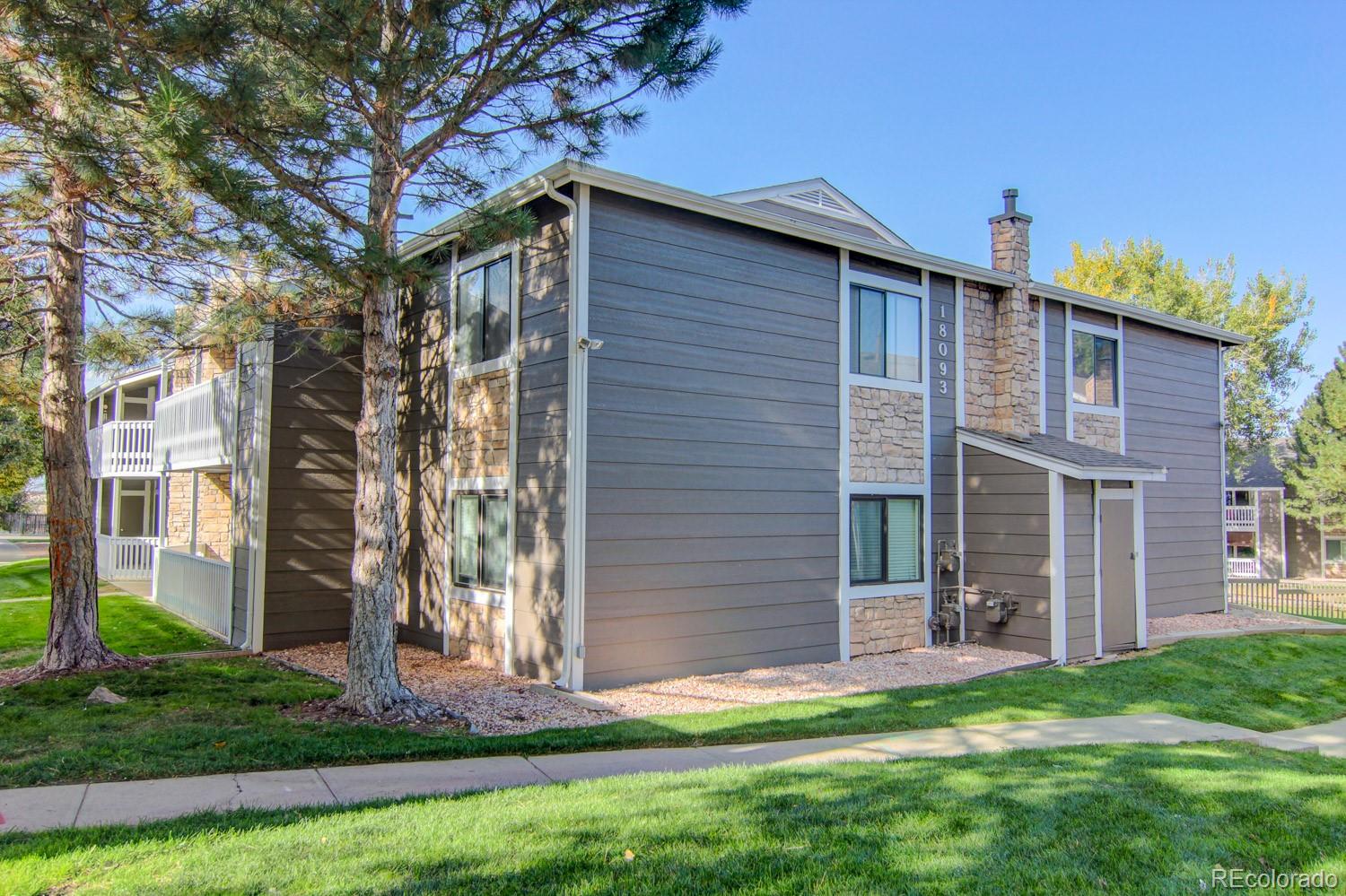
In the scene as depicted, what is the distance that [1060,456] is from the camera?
34.6ft

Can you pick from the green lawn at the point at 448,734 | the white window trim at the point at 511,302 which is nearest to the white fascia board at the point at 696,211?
the white window trim at the point at 511,302

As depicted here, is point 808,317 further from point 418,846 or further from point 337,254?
point 418,846

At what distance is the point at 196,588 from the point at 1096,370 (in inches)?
576

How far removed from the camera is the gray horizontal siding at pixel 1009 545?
10.5 m

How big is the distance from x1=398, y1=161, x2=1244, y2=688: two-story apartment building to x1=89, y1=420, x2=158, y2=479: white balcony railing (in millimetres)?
9362

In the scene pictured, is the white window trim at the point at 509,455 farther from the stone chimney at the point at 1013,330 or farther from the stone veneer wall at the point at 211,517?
the stone chimney at the point at 1013,330

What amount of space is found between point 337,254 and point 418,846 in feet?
15.2

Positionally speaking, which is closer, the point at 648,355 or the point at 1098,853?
the point at 1098,853

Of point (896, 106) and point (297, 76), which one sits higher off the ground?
point (896, 106)

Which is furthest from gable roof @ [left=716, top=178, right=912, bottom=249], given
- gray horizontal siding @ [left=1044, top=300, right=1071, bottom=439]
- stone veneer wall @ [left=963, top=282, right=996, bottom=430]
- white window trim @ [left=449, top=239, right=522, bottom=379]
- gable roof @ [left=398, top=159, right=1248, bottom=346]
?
white window trim @ [left=449, top=239, right=522, bottom=379]

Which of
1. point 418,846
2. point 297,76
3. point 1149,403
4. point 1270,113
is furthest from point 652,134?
point 1270,113

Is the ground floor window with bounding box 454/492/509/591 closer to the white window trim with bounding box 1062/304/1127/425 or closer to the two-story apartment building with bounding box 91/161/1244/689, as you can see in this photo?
the two-story apartment building with bounding box 91/161/1244/689

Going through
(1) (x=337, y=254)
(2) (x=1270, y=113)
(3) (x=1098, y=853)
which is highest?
(2) (x=1270, y=113)

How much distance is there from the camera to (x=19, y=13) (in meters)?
5.75
